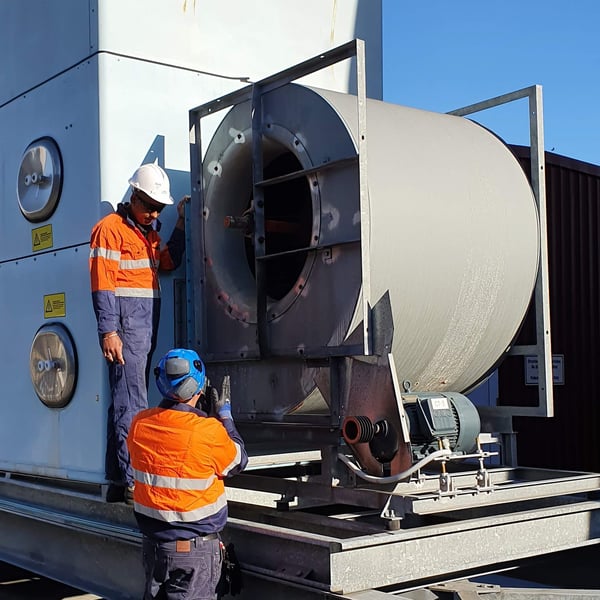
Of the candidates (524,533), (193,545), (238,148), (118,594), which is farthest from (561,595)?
(238,148)

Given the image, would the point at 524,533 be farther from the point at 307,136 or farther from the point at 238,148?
the point at 238,148

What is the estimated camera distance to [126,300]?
444 centimetres

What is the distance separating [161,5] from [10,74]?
1200mm

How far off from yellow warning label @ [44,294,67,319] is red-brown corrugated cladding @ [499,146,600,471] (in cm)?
556

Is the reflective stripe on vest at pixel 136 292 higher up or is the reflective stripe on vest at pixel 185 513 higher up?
the reflective stripe on vest at pixel 136 292

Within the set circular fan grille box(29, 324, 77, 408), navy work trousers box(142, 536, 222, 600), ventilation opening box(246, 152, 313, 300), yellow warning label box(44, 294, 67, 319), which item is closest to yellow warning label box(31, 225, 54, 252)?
yellow warning label box(44, 294, 67, 319)

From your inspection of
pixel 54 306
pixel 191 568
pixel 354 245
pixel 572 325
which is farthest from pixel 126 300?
pixel 572 325

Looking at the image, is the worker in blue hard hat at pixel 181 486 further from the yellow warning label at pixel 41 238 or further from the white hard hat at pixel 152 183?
the yellow warning label at pixel 41 238

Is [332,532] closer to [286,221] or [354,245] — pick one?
[354,245]

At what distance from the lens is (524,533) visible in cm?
372

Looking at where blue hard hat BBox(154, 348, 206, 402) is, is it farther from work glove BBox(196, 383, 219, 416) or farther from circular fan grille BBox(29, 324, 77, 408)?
circular fan grille BBox(29, 324, 77, 408)

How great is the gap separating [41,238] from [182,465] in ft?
7.45

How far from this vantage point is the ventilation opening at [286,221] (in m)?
4.61

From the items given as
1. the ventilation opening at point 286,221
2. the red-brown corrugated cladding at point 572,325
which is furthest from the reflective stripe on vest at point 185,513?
the red-brown corrugated cladding at point 572,325
